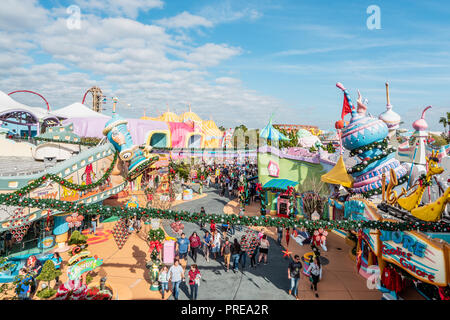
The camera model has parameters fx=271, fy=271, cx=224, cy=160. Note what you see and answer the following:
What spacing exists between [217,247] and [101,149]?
7.40m

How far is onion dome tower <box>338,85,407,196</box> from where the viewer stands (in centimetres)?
1066

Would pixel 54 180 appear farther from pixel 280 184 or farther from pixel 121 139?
pixel 280 184

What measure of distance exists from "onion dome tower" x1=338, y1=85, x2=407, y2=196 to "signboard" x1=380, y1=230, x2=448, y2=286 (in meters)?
4.10

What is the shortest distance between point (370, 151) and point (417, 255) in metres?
5.58

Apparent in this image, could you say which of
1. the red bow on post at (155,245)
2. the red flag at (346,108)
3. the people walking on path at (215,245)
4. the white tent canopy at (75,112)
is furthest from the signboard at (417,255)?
the white tent canopy at (75,112)

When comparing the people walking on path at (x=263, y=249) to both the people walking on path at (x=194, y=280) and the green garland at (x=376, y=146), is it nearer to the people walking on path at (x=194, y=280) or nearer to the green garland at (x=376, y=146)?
the people walking on path at (x=194, y=280)

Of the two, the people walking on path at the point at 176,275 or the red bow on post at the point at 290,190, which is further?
the red bow on post at the point at 290,190

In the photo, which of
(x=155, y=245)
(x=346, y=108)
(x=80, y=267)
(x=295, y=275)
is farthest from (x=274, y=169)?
(x=80, y=267)

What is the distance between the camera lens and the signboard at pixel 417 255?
5.83m

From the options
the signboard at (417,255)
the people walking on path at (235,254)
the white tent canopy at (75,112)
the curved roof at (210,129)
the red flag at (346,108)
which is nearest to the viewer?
the signboard at (417,255)

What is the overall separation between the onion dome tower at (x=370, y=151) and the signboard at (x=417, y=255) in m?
4.10

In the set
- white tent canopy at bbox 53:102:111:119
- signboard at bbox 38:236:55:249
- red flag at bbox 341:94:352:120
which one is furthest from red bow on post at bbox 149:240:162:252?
white tent canopy at bbox 53:102:111:119
